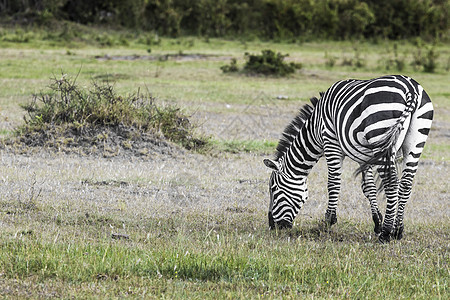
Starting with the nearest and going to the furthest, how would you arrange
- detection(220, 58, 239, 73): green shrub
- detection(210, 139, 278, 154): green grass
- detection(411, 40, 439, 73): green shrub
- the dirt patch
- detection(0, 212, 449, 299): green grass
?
detection(0, 212, 449, 299): green grass
the dirt patch
detection(210, 139, 278, 154): green grass
detection(220, 58, 239, 73): green shrub
detection(411, 40, 439, 73): green shrub

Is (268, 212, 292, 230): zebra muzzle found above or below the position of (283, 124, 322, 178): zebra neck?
below

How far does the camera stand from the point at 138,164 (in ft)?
34.8

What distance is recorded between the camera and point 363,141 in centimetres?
639

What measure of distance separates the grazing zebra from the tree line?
30407 mm

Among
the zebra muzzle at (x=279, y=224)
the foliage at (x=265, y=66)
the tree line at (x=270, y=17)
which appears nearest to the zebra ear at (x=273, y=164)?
the zebra muzzle at (x=279, y=224)

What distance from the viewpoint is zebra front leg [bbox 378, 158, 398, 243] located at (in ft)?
20.8

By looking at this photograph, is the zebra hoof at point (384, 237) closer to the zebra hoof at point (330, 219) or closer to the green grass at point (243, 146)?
the zebra hoof at point (330, 219)

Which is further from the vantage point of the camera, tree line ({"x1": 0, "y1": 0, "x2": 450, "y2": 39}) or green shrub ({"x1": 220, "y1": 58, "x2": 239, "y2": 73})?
tree line ({"x1": 0, "y1": 0, "x2": 450, "y2": 39})

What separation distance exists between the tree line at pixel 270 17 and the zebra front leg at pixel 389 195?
31.2 m

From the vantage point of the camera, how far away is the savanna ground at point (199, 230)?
15.8 ft

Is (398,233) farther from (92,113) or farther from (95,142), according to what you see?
(92,113)

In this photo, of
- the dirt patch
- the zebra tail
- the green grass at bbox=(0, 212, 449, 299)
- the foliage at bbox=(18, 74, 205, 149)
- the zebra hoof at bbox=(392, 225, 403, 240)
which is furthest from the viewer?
the foliage at bbox=(18, 74, 205, 149)

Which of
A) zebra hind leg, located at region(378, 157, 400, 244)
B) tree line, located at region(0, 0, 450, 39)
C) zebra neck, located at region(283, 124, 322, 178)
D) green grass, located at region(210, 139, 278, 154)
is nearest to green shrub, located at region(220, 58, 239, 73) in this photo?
green grass, located at region(210, 139, 278, 154)

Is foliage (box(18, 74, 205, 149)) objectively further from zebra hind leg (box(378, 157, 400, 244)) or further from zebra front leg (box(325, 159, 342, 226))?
zebra hind leg (box(378, 157, 400, 244))
